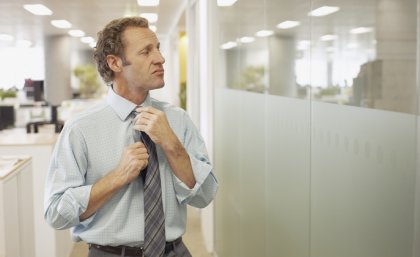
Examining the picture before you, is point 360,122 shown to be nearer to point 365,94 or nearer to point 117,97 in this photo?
point 365,94

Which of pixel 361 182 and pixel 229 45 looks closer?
pixel 361 182

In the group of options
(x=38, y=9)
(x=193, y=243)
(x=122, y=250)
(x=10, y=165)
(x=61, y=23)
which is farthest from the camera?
(x=61, y=23)

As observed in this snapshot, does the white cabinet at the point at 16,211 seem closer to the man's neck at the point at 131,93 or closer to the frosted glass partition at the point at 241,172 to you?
the frosted glass partition at the point at 241,172

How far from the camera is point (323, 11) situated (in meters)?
2.05

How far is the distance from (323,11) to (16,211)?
8.11 feet

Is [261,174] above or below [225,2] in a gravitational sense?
below

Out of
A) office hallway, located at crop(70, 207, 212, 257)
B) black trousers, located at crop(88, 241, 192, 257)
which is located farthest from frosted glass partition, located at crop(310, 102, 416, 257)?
office hallway, located at crop(70, 207, 212, 257)

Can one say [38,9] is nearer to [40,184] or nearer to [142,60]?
[40,184]

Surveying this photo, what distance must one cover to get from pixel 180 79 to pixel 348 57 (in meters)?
14.6

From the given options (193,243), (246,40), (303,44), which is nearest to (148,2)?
(193,243)

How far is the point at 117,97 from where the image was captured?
1.82 metres

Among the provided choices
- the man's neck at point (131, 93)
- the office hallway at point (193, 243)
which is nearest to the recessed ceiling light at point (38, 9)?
the office hallway at point (193, 243)

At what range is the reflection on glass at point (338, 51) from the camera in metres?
1.44

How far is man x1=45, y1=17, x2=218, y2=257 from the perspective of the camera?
1.68m
